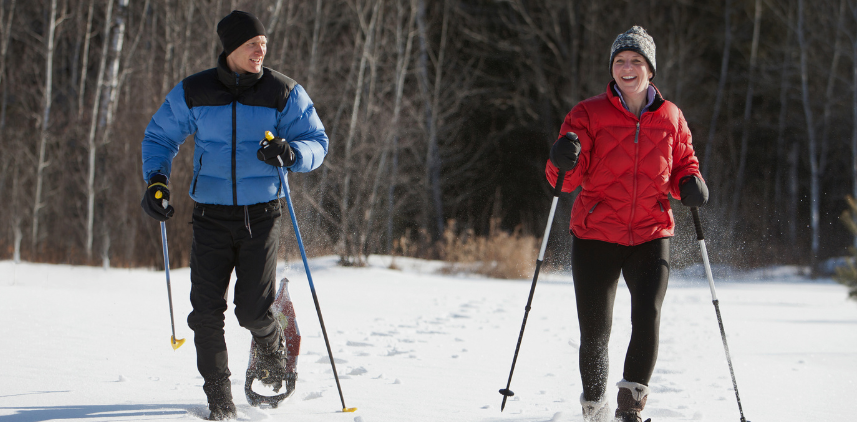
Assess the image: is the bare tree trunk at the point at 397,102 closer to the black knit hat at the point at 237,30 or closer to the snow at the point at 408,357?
the snow at the point at 408,357

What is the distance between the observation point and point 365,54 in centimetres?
1393

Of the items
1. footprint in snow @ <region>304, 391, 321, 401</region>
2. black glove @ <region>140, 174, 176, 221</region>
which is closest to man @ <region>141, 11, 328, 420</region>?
black glove @ <region>140, 174, 176, 221</region>

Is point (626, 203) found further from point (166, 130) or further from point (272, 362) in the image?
point (166, 130)

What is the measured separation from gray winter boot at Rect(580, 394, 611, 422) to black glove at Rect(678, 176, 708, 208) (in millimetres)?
872

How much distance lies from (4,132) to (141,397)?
14057 millimetres

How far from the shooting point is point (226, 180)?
9.44 ft

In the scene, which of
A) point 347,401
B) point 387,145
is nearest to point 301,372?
point 347,401

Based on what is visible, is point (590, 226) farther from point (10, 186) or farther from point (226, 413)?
point (10, 186)

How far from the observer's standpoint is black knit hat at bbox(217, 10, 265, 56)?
9.42 ft

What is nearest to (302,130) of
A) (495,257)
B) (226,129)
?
(226,129)

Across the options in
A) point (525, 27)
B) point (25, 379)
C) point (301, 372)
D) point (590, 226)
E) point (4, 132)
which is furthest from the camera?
point (525, 27)

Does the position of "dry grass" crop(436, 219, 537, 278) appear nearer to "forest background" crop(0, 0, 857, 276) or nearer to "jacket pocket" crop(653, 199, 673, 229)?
"forest background" crop(0, 0, 857, 276)

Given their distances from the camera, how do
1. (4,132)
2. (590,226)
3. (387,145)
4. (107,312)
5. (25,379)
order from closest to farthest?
(590,226), (25,379), (107,312), (387,145), (4,132)

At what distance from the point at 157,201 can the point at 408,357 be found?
2.24m
